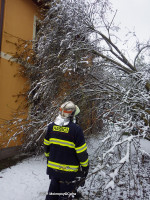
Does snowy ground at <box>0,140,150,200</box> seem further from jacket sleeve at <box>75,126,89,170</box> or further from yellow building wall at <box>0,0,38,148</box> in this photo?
jacket sleeve at <box>75,126,89,170</box>

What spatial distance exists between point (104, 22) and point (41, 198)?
228 inches

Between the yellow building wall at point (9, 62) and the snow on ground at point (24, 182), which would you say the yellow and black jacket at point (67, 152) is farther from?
the yellow building wall at point (9, 62)

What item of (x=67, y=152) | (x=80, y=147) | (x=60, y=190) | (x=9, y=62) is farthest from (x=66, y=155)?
(x=9, y=62)

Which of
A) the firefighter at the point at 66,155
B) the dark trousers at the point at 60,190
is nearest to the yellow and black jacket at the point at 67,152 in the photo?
the firefighter at the point at 66,155

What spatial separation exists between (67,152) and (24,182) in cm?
272

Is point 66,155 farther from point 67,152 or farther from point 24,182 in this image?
point 24,182

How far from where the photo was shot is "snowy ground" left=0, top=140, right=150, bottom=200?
3.90 meters

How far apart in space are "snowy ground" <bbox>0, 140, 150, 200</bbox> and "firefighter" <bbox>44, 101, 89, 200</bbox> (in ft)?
5.39

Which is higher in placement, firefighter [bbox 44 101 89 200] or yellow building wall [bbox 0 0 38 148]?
yellow building wall [bbox 0 0 38 148]

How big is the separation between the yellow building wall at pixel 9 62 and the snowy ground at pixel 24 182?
0.92 m

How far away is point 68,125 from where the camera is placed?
2.48 metres

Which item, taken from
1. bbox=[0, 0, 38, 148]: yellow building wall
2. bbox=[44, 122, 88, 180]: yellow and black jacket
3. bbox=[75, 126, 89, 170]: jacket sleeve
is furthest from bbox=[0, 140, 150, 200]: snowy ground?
bbox=[75, 126, 89, 170]: jacket sleeve

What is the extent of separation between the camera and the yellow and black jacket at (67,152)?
2438 millimetres

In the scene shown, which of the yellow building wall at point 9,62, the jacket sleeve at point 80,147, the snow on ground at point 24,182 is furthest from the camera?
the yellow building wall at point 9,62
